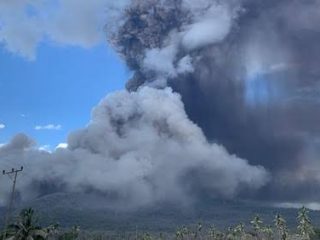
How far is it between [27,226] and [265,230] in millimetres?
140803

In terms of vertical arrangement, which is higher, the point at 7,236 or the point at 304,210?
the point at 304,210

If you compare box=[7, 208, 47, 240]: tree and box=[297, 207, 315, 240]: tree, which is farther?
box=[297, 207, 315, 240]: tree

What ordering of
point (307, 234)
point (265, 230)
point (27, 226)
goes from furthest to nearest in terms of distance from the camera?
point (265, 230) < point (307, 234) < point (27, 226)

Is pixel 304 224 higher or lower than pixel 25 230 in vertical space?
higher

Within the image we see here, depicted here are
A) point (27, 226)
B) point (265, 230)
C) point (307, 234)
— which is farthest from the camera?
point (265, 230)

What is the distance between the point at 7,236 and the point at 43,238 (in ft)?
15.4

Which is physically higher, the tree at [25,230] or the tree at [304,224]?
the tree at [304,224]

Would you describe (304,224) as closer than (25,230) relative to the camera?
No

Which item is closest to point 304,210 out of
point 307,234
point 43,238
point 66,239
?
point 307,234

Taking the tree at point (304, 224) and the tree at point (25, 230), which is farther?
the tree at point (304, 224)

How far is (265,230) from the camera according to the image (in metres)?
191

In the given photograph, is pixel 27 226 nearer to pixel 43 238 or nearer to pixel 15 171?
pixel 43 238

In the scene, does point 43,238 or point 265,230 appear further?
point 265,230

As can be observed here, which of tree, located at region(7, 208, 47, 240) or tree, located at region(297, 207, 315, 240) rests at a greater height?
tree, located at region(297, 207, 315, 240)
